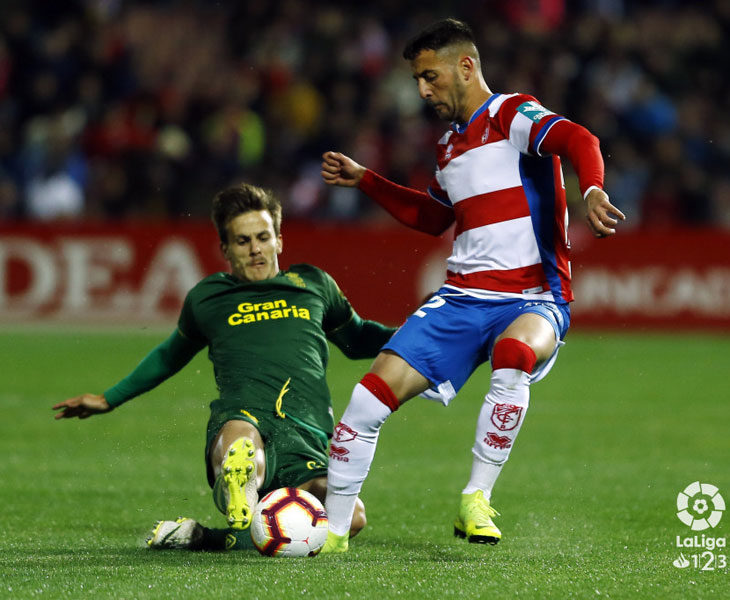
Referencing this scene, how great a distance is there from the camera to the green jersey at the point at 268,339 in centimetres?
554

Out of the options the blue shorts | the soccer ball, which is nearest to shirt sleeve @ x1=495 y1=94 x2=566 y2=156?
the blue shorts

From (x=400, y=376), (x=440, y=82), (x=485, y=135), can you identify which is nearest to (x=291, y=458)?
(x=400, y=376)

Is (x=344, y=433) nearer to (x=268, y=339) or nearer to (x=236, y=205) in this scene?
(x=268, y=339)

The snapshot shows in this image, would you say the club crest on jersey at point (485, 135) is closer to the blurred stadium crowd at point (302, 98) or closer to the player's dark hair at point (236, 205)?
the player's dark hair at point (236, 205)

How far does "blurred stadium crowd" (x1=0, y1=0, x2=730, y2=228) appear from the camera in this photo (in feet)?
51.0

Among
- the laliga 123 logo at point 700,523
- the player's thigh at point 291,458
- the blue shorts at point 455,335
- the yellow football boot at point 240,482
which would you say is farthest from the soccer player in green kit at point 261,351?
the laliga 123 logo at point 700,523

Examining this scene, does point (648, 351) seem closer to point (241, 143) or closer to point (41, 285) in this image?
point (241, 143)

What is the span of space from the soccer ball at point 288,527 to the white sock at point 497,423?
580mm

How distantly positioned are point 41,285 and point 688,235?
7227 millimetres

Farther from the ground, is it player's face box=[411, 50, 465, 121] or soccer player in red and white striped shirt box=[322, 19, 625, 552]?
player's face box=[411, 50, 465, 121]

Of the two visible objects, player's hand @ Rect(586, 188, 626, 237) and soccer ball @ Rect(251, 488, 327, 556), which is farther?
soccer ball @ Rect(251, 488, 327, 556)

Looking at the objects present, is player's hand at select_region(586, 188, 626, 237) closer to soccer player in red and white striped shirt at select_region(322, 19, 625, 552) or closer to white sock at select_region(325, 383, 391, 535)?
soccer player in red and white striped shirt at select_region(322, 19, 625, 552)

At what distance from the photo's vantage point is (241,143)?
621 inches

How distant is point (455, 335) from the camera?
5207 mm
